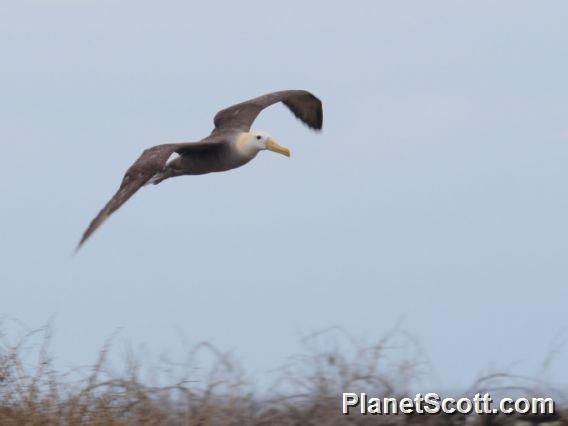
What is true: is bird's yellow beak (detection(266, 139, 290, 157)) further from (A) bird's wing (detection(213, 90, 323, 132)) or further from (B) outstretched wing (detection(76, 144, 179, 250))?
(B) outstretched wing (detection(76, 144, 179, 250))

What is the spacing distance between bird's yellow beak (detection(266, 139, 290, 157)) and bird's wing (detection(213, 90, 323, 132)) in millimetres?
782

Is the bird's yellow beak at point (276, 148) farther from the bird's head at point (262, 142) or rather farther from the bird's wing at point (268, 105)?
the bird's wing at point (268, 105)

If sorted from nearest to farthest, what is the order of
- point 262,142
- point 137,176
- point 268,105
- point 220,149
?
point 137,176, point 220,149, point 262,142, point 268,105

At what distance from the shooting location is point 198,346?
20.0 feet

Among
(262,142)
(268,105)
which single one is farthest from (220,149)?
(268,105)

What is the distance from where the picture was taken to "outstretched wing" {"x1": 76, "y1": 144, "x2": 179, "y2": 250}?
8961 millimetres

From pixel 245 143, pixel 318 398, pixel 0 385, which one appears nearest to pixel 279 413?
pixel 318 398

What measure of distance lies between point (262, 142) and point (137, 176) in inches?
107

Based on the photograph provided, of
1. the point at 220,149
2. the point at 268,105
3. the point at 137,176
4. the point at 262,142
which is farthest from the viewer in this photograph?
the point at 268,105

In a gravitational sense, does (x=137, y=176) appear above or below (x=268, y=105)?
below

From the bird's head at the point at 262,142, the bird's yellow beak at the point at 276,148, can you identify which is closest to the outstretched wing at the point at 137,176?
the bird's head at the point at 262,142

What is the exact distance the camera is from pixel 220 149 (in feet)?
38.7

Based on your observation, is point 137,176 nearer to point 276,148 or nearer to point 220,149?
point 220,149

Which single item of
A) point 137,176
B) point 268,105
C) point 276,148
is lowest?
point 137,176
